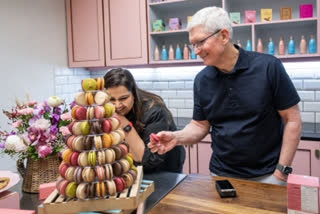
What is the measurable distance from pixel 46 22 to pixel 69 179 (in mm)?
2736

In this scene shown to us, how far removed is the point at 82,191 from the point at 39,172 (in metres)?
0.49

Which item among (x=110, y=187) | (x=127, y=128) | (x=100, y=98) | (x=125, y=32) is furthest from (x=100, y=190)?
(x=125, y=32)

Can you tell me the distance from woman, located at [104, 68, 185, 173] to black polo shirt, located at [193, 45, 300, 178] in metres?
0.30

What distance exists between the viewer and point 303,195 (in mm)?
934

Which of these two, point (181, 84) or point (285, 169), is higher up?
point (181, 84)

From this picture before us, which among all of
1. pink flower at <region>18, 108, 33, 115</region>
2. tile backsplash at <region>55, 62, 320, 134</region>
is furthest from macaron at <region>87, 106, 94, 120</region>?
tile backsplash at <region>55, 62, 320, 134</region>

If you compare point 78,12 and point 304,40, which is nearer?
point 304,40

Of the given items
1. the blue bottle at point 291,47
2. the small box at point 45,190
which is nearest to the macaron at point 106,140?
the small box at point 45,190

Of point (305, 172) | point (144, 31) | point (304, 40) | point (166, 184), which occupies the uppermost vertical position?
point (144, 31)

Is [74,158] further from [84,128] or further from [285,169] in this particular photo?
[285,169]

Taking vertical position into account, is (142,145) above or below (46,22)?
below

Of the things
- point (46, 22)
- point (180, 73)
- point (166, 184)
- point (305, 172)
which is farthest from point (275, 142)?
point (46, 22)

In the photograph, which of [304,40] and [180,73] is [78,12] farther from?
[304,40]

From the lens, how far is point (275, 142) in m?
1.59
